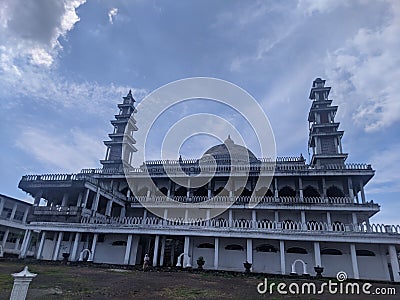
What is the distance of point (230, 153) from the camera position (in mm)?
32750

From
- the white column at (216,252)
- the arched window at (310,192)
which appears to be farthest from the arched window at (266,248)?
the arched window at (310,192)

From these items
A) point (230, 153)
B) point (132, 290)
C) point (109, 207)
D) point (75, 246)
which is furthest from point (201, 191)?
point (132, 290)

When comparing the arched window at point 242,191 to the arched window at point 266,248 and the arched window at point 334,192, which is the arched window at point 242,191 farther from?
the arched window at point 266,248

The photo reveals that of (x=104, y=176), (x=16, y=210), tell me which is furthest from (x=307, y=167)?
(x=16, y=210)

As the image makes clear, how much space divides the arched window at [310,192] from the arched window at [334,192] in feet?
3.47

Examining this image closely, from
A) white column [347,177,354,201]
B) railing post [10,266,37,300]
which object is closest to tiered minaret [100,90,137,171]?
white column [347,177,354,201]

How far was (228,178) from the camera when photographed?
2998 cm

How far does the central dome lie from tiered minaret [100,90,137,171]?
1059 cm

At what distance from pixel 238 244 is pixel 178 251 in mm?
5338

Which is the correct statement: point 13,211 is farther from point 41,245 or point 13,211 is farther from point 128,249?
point 128,249

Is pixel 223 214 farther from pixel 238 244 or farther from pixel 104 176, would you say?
pixel 104 176

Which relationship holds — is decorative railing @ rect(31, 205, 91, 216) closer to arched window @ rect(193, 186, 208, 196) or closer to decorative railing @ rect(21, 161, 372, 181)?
decorative railing @ rect(21, 161, 372, 181)

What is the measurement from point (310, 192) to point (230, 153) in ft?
30.5

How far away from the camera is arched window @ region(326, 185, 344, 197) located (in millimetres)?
28423
